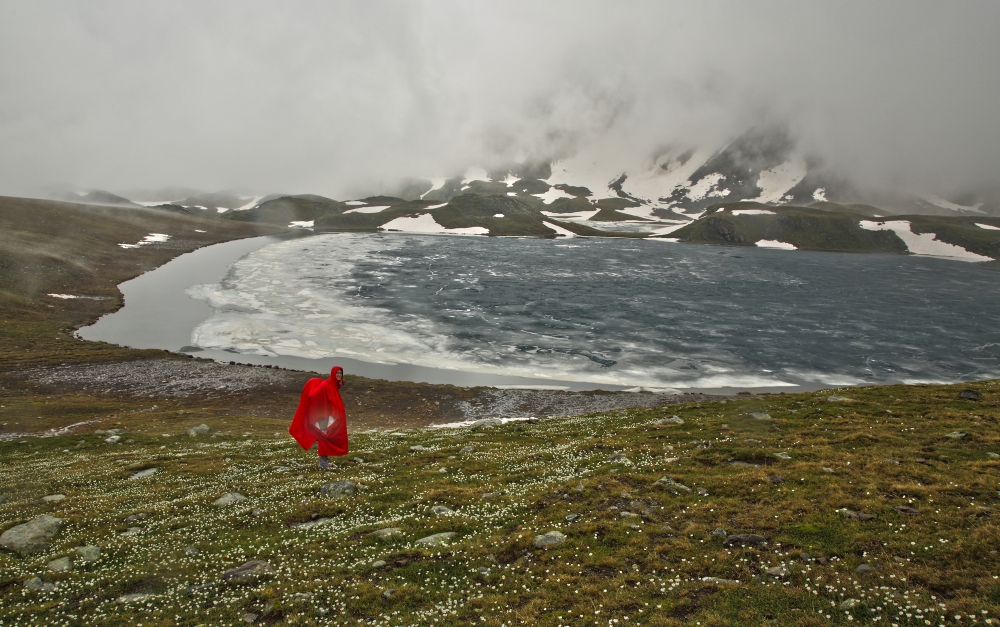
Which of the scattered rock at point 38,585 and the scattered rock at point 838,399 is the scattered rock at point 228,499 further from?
the scattered rock at point 838,399

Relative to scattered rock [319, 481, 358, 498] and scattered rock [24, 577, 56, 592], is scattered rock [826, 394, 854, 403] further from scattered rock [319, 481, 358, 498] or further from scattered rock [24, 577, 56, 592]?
scattered rock [24, 577, 56, 592]

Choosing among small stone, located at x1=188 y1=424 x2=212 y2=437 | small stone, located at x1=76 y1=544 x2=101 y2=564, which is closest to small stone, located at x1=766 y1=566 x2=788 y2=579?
small stone, located at x1=76 y1=544 x2=101 y2=564

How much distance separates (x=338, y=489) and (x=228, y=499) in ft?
12.7

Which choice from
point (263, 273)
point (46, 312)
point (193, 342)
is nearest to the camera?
point (193, 342)

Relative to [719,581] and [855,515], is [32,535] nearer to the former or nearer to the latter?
[719,581]

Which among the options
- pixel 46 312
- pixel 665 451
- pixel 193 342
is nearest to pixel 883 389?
pixel 665 451

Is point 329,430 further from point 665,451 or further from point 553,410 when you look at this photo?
point 553,410

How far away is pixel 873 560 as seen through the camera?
37.2 feet

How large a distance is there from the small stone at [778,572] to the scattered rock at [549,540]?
16.2 feet

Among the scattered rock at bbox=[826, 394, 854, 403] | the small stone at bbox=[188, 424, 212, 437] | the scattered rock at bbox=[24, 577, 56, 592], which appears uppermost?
the scattered rock at bbox=[826, 394, 854, 403]

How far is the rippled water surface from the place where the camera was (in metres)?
54.3

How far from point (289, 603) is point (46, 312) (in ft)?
279

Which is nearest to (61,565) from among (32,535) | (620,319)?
(32,535)

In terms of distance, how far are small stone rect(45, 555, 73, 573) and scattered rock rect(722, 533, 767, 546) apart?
56.7 ft
